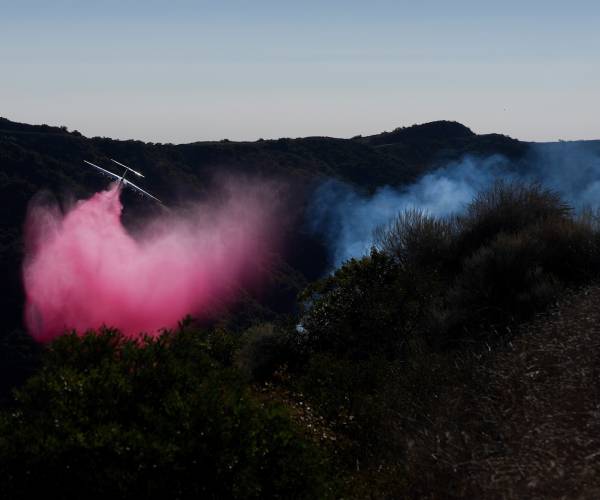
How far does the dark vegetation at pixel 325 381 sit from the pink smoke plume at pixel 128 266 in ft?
153

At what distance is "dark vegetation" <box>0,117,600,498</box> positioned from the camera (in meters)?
7.94

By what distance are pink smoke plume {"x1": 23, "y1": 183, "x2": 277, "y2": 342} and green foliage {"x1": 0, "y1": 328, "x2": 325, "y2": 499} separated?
55.1m

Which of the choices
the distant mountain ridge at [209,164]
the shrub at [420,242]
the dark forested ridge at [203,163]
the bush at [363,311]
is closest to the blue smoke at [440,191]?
the distant mountain ridge at [209,164]

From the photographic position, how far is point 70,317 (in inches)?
2793

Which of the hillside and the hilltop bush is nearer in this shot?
the hillside

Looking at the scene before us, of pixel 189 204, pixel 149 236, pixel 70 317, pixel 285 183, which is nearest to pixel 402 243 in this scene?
pixel 70 317

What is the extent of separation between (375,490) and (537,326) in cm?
634

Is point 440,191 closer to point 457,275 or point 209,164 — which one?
point 209,164

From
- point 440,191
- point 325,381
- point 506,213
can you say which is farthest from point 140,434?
point 440,191

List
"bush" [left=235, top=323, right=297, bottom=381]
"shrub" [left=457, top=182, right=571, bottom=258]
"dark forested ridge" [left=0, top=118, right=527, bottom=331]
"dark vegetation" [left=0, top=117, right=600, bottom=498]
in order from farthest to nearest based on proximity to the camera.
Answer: "dark forested ridge" [left=0, top=118, right=527, bottom=331] < "shrub" [left=457, top=182, right=571, bottom=258] < "bush" [left=235, top=323, right=297, bottom=381] < "dark vegetation" [left=0, top=117, right=600, bottom=498]

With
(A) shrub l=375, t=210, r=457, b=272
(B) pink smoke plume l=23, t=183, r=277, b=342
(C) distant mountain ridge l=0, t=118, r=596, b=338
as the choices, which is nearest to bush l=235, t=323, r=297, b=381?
(A) shrub l=375, t=210, r=457, b=272

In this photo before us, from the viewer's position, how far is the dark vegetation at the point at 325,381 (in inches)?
313

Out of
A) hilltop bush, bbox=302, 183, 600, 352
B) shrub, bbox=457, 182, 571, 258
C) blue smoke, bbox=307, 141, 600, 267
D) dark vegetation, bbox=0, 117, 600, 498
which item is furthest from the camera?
blue smoke, bbox=307, 141, 600, 267

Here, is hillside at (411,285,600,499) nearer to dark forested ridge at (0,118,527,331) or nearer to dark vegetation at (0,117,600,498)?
dark vegetation at (0,117,600,498)
